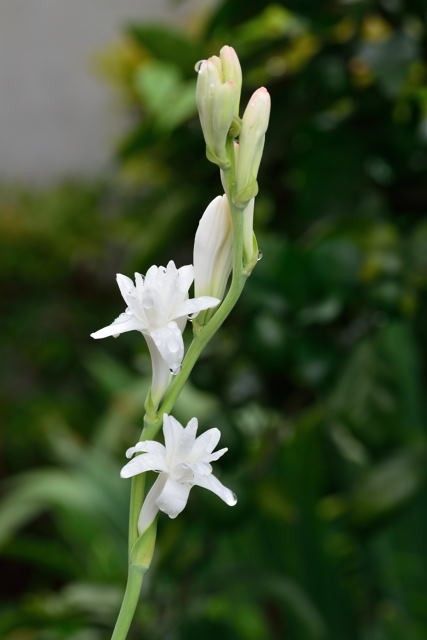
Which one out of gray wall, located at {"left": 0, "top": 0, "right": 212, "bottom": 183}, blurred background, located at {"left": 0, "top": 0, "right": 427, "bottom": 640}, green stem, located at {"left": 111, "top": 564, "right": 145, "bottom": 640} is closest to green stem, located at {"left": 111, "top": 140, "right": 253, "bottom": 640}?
green stem, located at {"left": 111, "top": 564, "right": 145, "bottom": 640}

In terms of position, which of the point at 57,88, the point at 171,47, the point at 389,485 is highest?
the point at 57,88

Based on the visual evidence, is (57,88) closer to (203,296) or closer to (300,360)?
(300,360)

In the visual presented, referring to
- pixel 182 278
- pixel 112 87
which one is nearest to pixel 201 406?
pixel 182 278

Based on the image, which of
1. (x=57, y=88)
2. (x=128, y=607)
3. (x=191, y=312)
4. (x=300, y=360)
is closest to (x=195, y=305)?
(x=191, y=312)

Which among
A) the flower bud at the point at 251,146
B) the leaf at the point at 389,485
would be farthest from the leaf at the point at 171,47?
the flower bud at the point at 251,146

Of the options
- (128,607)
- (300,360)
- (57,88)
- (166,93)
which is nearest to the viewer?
(128,607)

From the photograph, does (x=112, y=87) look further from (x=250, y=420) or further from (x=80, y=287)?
(x=250, y=420)
